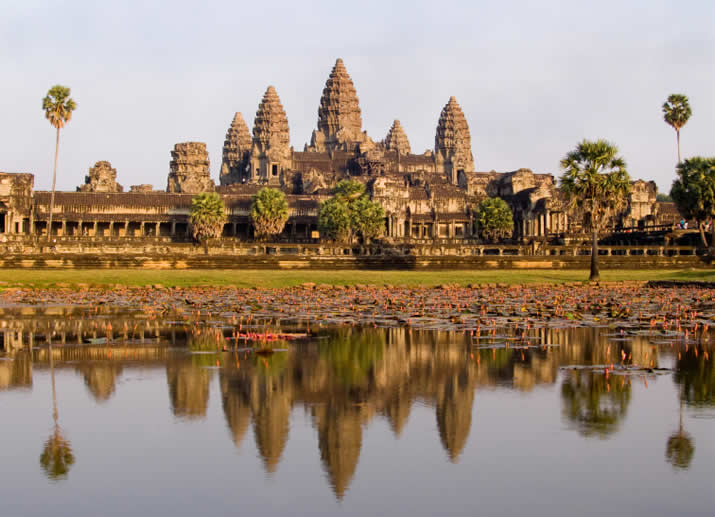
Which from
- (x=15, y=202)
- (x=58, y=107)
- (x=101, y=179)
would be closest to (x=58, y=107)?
(x=58, y=107)

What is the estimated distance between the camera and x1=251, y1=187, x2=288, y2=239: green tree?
123m

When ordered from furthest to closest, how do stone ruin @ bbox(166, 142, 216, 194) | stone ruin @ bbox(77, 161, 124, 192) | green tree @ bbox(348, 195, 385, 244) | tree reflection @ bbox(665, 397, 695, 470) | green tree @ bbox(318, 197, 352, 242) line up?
stone ruin @ bbox(166, 142, 216, 194) < stone ruin @ bbox(77, 161, 124, 192) < green tree @ bbox(348, 195, 385, 244) < green tree @ bbox(318, 197, 352, 242) < tree reflection @ bbox(665, 397, 695, 470)

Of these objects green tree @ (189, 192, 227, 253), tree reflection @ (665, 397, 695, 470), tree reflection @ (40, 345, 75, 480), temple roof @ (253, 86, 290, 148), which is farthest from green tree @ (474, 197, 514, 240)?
tree reflection @ (40, 345, 75, 480)

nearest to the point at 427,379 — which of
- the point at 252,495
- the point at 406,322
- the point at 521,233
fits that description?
the point at 252,495

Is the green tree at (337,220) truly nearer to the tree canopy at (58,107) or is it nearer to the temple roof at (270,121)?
the tree canopy at (58,107)

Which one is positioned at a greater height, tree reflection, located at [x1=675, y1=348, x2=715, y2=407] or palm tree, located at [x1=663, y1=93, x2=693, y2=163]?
palm tree, located at [x1=663, y1=93, x2=693, y2=163]

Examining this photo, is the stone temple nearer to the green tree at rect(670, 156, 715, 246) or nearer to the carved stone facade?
the carved stone facade

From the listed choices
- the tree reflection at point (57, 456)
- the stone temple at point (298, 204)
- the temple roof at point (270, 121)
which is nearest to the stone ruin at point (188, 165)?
the stone temple at point (298, 204)

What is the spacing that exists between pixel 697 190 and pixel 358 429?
72.0 metres

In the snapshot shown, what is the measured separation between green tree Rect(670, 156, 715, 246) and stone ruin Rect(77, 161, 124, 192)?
10299 centimetres

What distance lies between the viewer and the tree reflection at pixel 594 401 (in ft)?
37.7

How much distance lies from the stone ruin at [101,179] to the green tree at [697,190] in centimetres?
10299

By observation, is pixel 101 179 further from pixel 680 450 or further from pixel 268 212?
pixel 680 450

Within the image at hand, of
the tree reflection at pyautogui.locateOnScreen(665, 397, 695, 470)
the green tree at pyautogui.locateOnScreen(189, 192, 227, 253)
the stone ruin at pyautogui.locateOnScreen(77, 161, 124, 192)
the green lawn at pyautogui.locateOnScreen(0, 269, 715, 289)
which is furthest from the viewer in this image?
the stone ruin at pyautogui.locateOnScreen(77, 161, 124, 192)
